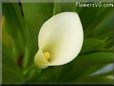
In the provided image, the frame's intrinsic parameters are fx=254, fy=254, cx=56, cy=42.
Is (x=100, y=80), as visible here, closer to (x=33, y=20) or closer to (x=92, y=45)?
(x=92, y=45)

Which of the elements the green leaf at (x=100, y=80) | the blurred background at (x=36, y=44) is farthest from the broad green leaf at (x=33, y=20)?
the green leaf at (x=100, y=80)

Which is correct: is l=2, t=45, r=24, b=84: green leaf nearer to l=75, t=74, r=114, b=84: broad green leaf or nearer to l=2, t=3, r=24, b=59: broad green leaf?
l=2, t=3, r=24, b=59: broad green leaf

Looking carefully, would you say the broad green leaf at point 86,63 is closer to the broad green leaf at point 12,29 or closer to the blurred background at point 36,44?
the blurred background at point 36,44

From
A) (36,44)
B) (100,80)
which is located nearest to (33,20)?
(36,44)

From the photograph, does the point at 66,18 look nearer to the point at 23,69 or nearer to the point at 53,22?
the point at 53,22

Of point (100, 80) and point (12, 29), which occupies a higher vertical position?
point (12, 29)
